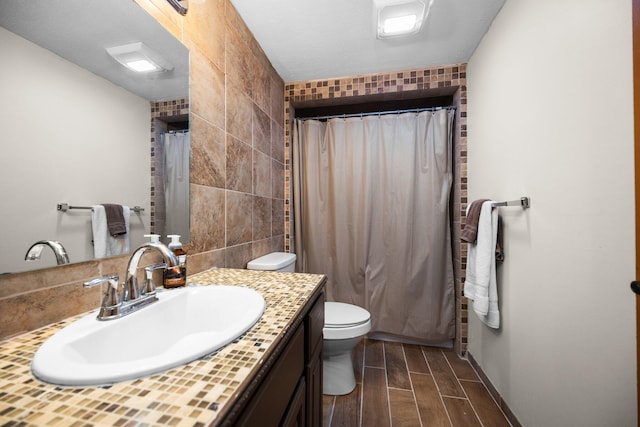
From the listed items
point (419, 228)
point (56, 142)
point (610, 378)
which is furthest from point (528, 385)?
Answer: point (56, 142)

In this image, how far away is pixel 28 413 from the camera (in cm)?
35

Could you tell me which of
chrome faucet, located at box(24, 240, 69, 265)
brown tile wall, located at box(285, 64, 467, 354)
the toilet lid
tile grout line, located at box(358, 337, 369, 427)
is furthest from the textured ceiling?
tile grout line, located at box(358, 337, 369, 427)

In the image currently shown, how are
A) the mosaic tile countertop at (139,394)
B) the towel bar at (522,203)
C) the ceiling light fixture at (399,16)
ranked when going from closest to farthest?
the mosaic tile countertop at (139,394) < the towel bar at (522,203) < the ceiling light fixture at (399,16)

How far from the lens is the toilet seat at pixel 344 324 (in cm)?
149

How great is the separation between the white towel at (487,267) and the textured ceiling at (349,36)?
1.11 meters

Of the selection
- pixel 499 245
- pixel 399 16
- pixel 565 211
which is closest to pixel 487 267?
pixel 499 245

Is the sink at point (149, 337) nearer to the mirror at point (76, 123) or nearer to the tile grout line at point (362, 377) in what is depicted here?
the mirror at point (76, 123)

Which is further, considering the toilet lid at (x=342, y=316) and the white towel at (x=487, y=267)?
the toilet lid at (x=342, y=316)

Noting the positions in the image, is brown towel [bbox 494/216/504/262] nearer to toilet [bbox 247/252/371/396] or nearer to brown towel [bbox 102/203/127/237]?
toilet [bbox 247/252/371/396]

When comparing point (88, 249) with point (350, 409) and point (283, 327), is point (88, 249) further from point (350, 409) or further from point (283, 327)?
point (350, 409)

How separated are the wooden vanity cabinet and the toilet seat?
43cm

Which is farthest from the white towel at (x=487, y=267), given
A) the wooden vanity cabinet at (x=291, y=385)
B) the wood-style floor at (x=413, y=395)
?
the wooden vanity cabinet at (x=291, y=385)

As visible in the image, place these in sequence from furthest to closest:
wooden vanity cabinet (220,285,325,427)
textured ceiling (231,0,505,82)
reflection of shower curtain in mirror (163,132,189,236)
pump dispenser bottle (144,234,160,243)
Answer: textured ceiling (231,0,505,82) → reflection of shower curtain in mirror (163,132,189,236) → pump dispenser bottle (144,234,160,243) → wooden vanity cabinet (220,285,325,427)

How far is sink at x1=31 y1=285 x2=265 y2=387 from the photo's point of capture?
42cm
